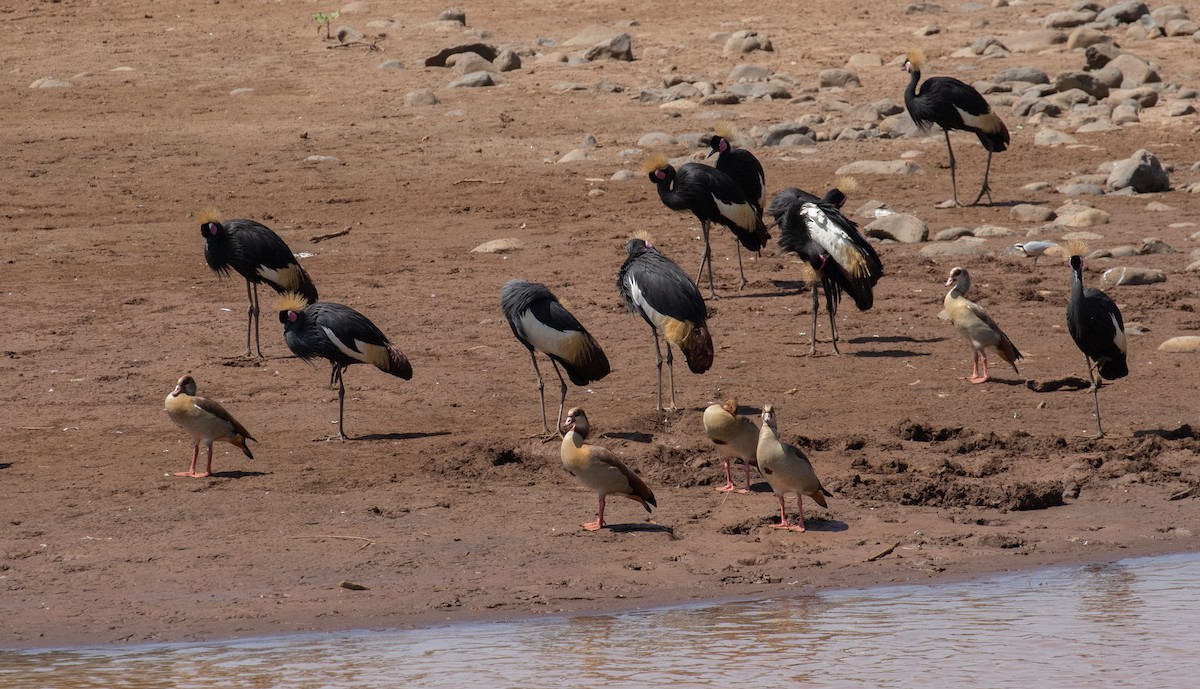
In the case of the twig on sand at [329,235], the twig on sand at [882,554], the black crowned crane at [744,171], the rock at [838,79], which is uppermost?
the rock at [838,79]

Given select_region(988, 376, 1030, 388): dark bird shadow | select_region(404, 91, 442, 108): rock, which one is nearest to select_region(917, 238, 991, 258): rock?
select_region(988, 376, 1030, 388): dark bird shadow

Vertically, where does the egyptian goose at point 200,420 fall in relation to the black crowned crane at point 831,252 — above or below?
below

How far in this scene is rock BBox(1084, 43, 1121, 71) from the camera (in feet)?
75.3

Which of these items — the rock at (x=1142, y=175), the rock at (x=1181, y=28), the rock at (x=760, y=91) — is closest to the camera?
the rock at (x=1142, y=175)

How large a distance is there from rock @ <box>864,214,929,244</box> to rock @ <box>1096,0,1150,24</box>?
11.7 metres

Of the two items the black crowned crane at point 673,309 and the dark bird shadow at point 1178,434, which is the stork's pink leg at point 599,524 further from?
the dark bird shadow at point 1178,434

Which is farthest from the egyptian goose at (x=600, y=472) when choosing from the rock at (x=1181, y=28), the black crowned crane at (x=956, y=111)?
the rock at (x=1181, y=28)

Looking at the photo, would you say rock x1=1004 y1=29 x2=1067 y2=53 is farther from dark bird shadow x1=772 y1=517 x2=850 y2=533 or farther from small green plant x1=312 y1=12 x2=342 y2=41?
dark bird shadow x1=772 y1=517 x2=850 y2=533

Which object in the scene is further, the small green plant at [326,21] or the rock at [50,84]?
the small green plant at [326,21]

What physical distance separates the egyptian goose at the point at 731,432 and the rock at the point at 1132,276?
6.11 meters

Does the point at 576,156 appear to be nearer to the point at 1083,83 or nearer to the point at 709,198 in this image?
the point at 709,198

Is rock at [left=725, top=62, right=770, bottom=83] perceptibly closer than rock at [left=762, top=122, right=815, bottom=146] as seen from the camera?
Result: No

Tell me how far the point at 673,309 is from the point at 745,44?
48.8 feet

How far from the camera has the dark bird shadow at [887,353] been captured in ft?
41.2
